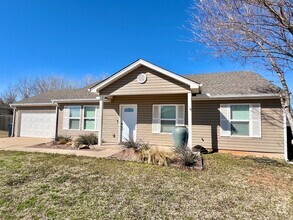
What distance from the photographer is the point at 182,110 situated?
10594 millimetres

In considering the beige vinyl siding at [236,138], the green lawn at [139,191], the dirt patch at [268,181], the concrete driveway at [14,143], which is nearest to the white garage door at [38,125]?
the concrete driveway at [14,143]

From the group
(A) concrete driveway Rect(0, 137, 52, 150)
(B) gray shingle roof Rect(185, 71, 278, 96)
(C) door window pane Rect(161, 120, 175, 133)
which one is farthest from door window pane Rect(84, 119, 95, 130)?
(B) gray shingle roof Rect(185, 71, 278, 96)

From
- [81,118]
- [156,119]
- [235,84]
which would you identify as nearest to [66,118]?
[81,118]

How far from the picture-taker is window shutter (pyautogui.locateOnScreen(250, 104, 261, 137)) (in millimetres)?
9164

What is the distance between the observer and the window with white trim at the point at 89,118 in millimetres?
12695

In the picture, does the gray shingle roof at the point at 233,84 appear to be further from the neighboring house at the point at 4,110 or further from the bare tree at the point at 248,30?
the neighboring house at the point at 4,110

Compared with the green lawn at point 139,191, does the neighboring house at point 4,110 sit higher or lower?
higher

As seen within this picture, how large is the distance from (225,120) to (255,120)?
53.3 inches

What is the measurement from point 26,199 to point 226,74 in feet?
42.6

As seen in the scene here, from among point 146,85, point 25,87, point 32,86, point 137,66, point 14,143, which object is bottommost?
point 14,143

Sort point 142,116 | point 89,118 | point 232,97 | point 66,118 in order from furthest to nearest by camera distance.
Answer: point 66,118 < point 89,118 < point 142,116 < point 232,97

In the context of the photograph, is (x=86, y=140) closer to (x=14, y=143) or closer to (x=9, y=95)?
(x=14, y=143)

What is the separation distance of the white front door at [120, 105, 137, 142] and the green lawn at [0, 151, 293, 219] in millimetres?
4522

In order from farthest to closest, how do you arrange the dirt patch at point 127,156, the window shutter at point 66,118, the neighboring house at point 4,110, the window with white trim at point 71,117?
the neighboring house at point 4,110, the window shutter at point 66,118, the window with white trim at point 71,117, the dirt patch at point 127,156
